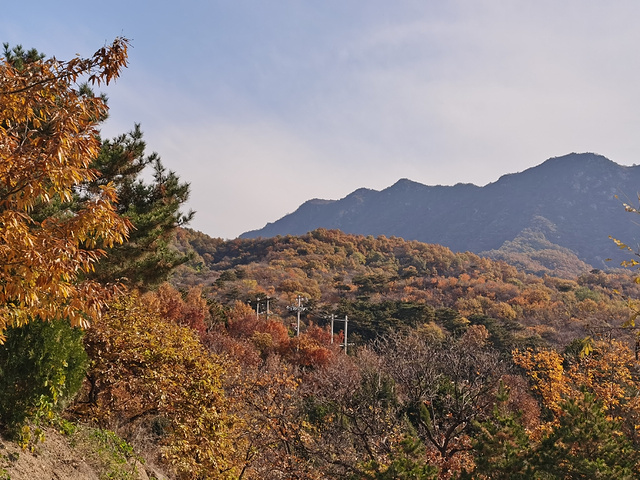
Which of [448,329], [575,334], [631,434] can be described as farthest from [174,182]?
[575,334]

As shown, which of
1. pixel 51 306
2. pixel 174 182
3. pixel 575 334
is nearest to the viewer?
pixel 51 306

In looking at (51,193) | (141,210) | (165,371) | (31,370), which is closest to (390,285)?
(141,210)

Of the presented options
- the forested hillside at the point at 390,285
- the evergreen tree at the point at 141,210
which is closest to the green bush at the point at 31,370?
the evergreen tree at the point at 141,210

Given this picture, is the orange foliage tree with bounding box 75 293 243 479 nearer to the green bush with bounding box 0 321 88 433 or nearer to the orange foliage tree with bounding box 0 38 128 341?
the green bush with bounding box 0 321 88 433

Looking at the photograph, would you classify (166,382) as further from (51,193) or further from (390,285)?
(390,285)

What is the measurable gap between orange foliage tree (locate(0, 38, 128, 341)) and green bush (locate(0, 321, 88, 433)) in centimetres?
223

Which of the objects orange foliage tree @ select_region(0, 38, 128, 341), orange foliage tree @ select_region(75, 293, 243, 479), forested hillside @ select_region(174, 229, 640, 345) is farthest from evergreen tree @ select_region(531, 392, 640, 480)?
forested hillside @ select_region(174, 229, 640, 345)

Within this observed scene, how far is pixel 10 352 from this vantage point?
6.03 metres

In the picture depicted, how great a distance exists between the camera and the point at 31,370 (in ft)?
20.2

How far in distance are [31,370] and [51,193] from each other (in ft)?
11.3

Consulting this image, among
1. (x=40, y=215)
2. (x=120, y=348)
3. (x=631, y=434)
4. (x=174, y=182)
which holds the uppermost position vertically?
(x=174, y=182)

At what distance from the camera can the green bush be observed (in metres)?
6.02

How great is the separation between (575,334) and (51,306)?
A: 164 feet

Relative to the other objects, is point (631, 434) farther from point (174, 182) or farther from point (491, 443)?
point (174, 182)
